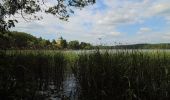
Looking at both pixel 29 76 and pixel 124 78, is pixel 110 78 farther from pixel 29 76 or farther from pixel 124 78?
pixel 29 76

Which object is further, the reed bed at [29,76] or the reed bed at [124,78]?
the reed bed at [124,78]

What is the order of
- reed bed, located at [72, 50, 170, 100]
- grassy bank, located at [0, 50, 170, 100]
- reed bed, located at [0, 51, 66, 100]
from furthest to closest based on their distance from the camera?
reed bed, located at [72, 50, 170, 100]
grassy bank, located at [0, 50, 170, 100]
reed bed, located at [0, 51, 66, 100]

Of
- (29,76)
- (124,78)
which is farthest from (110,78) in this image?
(29,76)

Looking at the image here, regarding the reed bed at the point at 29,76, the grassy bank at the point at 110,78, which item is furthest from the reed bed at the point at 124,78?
the reed bed at the point at 29,76

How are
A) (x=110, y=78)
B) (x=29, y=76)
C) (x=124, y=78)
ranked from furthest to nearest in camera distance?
(x=29, y=76) < (x=110, y=78) < (x=124, y=78)

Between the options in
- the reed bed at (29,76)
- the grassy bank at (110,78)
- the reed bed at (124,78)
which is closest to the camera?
the reed bed at (29,76)

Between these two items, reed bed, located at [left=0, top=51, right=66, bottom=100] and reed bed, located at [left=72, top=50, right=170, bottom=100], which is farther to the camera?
reed bed, located at [left=72, top=50, right=170, bottom=100]

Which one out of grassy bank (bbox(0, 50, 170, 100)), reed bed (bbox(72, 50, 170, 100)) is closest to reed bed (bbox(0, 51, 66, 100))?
grassy bank (bbox(0, 50, 170, 100))

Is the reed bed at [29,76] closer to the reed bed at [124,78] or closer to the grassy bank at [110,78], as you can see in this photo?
the grassy bank at [110,78]

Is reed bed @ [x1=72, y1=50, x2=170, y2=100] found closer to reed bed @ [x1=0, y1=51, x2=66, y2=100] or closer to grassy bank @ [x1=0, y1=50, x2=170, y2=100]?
grassy bank @ [x1=0, y1=50, x2=170, y2=100]

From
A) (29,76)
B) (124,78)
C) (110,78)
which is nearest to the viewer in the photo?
(124,78)

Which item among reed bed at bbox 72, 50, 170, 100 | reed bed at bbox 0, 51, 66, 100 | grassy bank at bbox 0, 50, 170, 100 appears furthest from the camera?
reed bed at bbox 72, 50, 170, 100

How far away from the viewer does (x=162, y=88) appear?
7227 millimetres

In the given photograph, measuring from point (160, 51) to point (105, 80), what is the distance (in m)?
2.35
